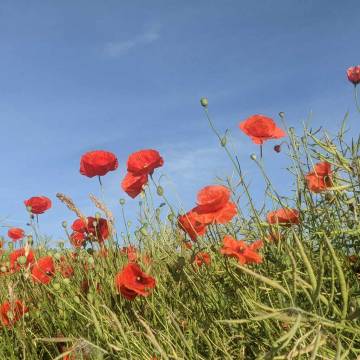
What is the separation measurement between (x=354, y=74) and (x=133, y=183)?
1.38 m

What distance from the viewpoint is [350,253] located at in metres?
2.46

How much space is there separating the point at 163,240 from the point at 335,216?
0.88 meters

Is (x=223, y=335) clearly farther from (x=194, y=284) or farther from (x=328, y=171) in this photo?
(x=328, y=171)

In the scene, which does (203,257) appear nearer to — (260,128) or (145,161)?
(145,161)

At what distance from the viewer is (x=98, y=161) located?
104 inches

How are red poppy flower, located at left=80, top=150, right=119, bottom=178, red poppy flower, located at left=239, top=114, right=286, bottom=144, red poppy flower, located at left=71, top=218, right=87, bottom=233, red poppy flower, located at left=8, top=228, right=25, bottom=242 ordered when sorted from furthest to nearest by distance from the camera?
red poppy flower, located at left=8, top=228, right=25, bottom=242
red poppy flower, located at left=71, top=218, right=87, bottom=233
red poppy flower, located at left=80, top=150, right=119, bottom=178
red poppy flower, located at left=239, top=114, right=286, bottom=144

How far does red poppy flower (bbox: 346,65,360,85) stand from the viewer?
2.93 m

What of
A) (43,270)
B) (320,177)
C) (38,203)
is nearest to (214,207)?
(320,177)

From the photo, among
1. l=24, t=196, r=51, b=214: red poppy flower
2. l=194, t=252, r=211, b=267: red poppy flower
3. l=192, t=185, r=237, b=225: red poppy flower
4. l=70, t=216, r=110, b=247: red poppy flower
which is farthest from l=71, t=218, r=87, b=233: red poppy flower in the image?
l=192, t=185, r=237, b=225: red poppy flower

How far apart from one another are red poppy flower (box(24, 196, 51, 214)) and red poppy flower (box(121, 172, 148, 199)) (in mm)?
1135

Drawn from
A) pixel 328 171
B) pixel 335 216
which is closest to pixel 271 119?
pixel 328 171

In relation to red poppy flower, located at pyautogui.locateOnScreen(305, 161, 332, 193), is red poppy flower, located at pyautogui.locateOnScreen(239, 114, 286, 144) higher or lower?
higher

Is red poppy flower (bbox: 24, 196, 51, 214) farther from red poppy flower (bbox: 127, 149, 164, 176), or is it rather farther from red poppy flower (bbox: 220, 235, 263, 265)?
red poppy flower (bbox: 220, 235, 263, 265)

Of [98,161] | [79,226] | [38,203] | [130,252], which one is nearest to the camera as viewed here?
[98,161]
